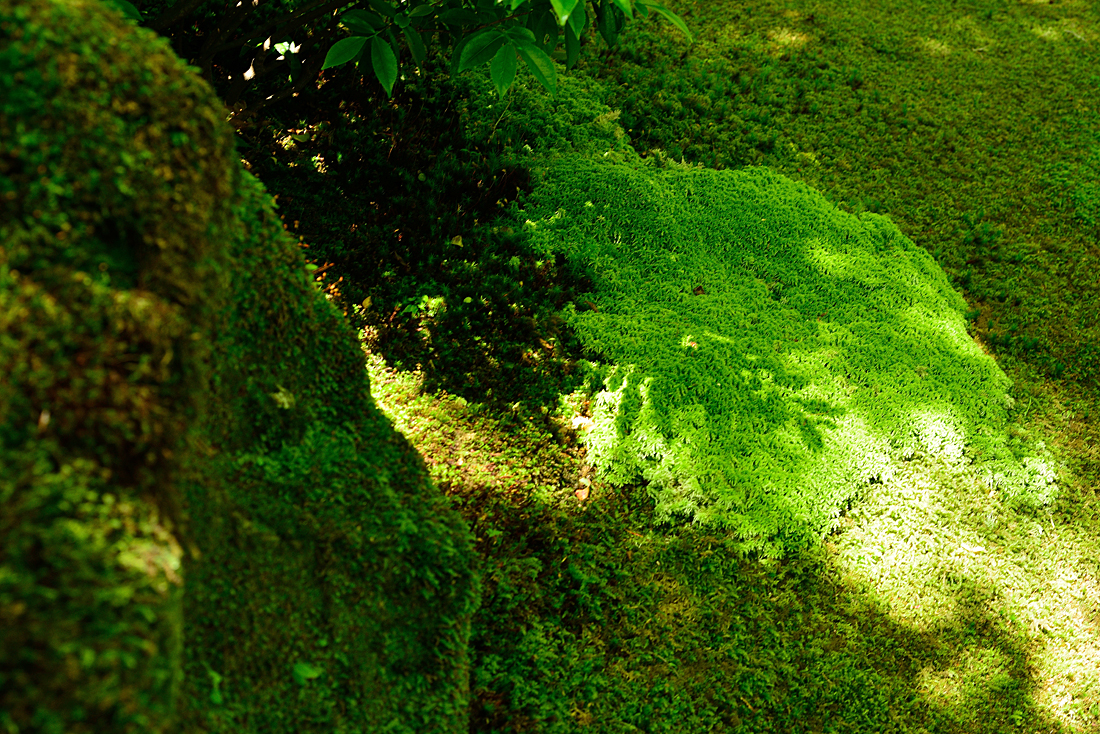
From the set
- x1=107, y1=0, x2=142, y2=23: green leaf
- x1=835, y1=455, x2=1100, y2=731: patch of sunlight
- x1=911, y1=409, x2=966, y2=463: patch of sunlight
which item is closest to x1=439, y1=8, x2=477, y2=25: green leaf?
x1=107, y1=0, x2=142, y2=23: green leaf

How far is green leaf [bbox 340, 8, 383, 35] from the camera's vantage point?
9.80ft

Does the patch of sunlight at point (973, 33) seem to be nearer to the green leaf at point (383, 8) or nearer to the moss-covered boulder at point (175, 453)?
the green leaf at point (383, 8)

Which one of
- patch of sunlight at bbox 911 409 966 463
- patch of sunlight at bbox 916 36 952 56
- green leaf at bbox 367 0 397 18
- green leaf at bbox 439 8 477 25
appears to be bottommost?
patch of sunlight at bbox 911 409 966 463

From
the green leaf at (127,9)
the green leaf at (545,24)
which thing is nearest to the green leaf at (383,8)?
the green leaf at (545,24)

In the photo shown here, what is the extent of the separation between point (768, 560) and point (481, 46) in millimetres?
2576

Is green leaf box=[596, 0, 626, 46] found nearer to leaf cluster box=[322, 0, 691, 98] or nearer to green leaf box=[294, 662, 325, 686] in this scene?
leaf cluster box=[322, 0, 691, 98]

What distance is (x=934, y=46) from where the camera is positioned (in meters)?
7.48

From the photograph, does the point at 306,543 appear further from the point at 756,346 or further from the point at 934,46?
the point at 934,46

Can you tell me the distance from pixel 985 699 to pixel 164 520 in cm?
339

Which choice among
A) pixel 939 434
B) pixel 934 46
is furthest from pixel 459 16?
pixel 934 46

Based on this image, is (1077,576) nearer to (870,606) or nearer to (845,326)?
(870,606)

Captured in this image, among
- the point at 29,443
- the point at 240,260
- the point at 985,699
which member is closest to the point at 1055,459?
the point at 985,699

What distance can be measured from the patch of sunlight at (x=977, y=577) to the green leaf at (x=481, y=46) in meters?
2.77

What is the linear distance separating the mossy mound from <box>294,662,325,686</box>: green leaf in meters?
1.91
